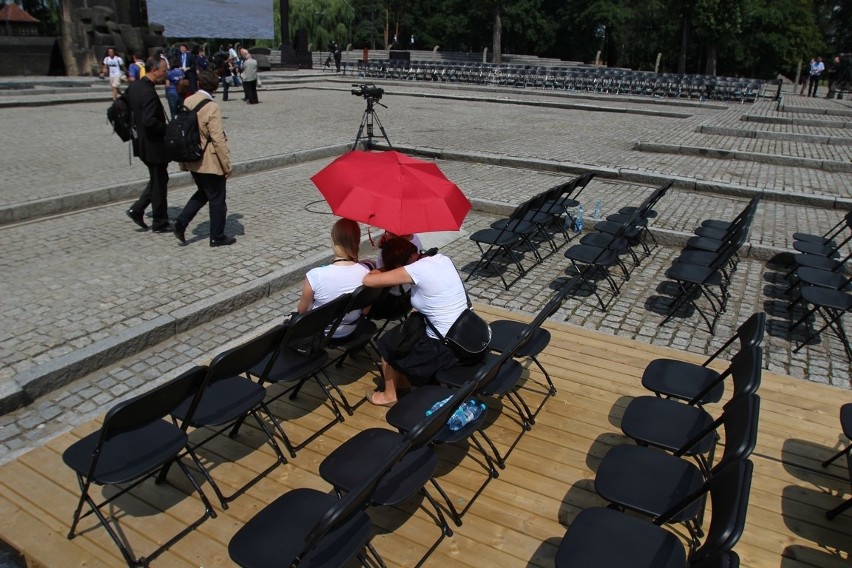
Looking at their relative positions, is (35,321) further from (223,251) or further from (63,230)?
(63,230)

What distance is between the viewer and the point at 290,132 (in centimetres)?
1530

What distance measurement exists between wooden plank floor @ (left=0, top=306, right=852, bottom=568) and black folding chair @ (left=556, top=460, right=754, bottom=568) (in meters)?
0.46

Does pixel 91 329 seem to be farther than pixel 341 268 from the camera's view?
Yes

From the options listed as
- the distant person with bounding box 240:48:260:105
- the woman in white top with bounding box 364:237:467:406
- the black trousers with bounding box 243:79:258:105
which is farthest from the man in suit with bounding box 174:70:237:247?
the black trousers with bounding box 243:79:258:105

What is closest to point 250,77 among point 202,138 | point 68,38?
point 68,38

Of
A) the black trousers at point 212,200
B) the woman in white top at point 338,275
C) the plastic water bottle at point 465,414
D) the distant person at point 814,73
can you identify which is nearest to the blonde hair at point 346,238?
the woman in white top at point 338,275

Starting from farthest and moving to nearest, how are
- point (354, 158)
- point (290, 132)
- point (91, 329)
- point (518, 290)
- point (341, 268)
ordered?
point (290, 132) → point (518, 290) → point (91, 329) → point (354, 158) → point (341, 268)

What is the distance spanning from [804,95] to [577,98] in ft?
40.1

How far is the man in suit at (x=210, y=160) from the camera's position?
21.8 ft

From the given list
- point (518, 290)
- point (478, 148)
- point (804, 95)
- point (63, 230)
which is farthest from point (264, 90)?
point (804, 95)

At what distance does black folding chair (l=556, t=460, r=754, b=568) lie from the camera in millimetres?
2248

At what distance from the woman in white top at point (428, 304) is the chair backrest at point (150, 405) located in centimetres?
135

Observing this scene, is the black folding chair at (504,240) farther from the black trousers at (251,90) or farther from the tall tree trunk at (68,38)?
the tall tree trunk at (68,38)

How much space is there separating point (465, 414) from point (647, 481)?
3.31 ft
